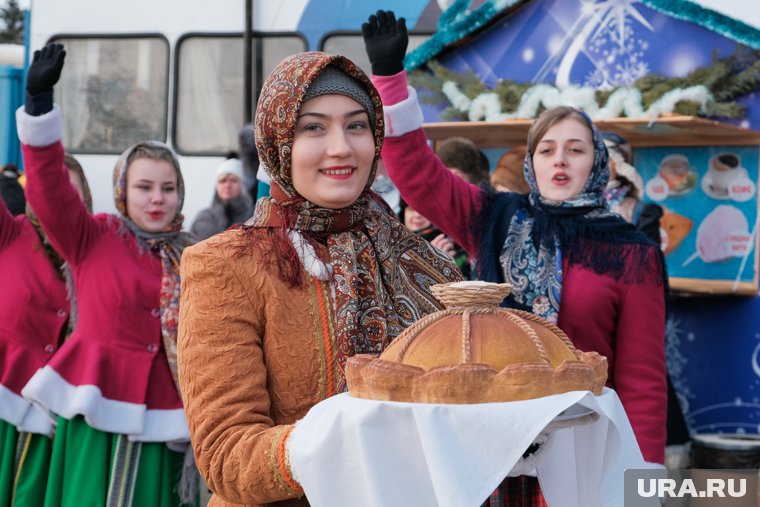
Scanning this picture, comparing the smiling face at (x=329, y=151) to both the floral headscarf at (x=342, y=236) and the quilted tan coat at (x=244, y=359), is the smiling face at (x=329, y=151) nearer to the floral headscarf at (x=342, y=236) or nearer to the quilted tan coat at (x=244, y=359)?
the floral headscarf at (x=342, y=236)

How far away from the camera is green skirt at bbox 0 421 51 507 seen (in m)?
5.13

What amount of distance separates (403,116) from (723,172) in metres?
3.13

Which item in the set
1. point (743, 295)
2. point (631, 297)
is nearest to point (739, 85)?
point (743, 295)

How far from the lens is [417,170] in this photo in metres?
4.19

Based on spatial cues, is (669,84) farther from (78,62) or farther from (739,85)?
(78,62)

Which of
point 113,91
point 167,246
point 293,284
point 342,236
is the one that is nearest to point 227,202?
point 113,91

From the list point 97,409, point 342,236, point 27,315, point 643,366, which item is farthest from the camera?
point 27,315

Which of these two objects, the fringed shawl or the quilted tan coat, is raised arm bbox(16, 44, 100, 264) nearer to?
the fringed shawl

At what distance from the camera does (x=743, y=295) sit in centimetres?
634

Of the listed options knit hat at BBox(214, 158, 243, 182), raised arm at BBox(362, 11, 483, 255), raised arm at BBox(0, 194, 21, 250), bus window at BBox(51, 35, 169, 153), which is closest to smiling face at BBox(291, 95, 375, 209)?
raised arm at BBox(362, 11, 483, 255)

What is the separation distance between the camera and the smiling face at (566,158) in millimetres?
4172

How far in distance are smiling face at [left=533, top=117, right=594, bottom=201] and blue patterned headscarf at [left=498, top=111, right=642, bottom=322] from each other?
3cm

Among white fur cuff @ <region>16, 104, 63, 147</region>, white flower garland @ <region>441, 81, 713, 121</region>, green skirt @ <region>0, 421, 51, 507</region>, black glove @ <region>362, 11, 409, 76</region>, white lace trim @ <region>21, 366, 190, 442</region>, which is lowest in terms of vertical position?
green skirt @ <region>0, 421, 51, 507</region>

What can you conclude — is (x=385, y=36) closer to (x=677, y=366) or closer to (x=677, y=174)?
(x=677, y=174)
